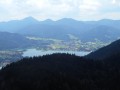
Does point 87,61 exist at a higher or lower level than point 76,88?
higher

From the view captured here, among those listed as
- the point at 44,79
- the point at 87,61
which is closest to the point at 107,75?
the point at 87,61

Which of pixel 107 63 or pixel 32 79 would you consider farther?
pixel 107 63

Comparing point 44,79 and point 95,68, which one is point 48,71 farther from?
point 95,68

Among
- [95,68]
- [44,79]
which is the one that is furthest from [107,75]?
[44,79]

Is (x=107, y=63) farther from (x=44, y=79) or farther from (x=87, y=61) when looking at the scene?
(x=44, y=79)

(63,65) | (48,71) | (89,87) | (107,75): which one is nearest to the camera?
(89,87)

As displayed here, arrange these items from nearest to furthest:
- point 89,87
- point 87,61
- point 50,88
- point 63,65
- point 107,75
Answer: point 50,88 < point 89,87 < point 107,75 < point 63,65 < point 87,61
